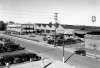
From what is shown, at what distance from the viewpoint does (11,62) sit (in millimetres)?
18656

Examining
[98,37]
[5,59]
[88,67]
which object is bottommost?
[88,67]

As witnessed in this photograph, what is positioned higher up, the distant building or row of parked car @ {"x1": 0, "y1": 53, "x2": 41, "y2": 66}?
the distant building

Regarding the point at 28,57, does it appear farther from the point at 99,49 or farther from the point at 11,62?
the point at 99,49

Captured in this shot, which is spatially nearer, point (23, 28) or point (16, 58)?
point (16, 58)

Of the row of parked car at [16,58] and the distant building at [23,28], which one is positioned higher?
the distant building at [23,28]

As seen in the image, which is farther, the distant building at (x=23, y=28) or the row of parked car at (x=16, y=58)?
the distant building at (x=23, y=28)

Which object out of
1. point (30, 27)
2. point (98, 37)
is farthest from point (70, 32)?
point (30, 27)

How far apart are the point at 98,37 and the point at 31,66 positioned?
72.7 ft

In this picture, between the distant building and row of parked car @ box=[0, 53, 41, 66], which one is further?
the distant building

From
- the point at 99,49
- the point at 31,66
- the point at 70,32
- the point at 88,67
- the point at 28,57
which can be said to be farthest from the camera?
the point at 70,32

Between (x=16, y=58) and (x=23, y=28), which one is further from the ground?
(x=23, y=28)

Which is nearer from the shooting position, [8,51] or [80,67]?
[80,67]

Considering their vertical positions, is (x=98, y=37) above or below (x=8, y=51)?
above

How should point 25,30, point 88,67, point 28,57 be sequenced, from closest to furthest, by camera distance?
point 88,67 < point 28,57 < point 25,30
